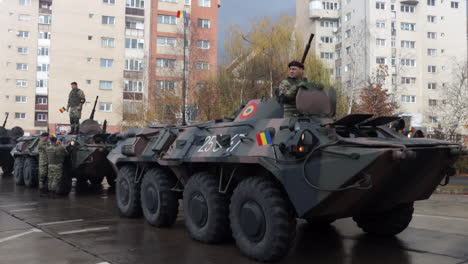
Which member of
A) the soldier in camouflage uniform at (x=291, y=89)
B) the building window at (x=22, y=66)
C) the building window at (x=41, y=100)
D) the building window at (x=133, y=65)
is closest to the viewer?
the soldier in camouflage uniform at (x=291, y=89)

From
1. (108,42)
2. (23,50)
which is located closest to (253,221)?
(108,42)

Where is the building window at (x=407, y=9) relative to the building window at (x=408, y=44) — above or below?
above

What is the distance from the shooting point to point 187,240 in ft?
20.8

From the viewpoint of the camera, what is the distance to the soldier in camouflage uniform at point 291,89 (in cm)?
577

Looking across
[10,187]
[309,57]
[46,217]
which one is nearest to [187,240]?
[46,217]

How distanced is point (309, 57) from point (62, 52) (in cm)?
2481

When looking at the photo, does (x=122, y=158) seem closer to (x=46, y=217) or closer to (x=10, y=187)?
(x=46, y=217)

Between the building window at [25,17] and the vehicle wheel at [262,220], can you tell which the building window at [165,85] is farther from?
the building window at [25,17]

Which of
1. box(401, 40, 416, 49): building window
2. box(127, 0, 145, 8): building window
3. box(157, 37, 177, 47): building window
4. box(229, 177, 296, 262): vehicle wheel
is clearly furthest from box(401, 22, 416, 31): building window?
box(229, 177, 296, 262): vehicle wheel

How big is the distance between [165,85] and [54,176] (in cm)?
1648

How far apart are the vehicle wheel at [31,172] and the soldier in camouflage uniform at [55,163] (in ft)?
7.90

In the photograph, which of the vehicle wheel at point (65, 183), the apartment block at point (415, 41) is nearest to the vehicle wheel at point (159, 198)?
the vehicle wheel at point (65, 183)

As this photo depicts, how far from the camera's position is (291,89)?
5770mm

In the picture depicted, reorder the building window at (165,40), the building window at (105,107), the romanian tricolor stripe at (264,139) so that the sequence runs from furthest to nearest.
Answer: the building window at (105,107) < the building window at (165,40) < the romanian tricolor stripe at (264,139)
